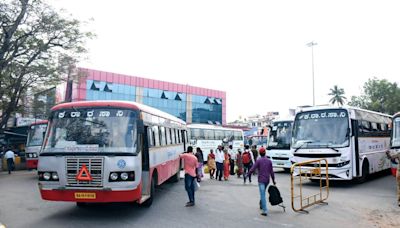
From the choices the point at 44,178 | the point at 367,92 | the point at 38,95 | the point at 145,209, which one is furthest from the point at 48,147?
the point at 367,92

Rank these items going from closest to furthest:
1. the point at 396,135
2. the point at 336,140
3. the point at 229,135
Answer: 1. the point at 396,135
2. the point at 336,140
3. the point at 229,135

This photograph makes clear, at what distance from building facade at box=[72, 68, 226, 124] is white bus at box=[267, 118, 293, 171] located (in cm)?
3429

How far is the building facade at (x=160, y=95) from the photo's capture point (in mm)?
53656

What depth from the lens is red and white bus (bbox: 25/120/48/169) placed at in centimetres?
1828

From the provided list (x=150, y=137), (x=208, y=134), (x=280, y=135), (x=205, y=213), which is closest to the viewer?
(x=205, y=213)

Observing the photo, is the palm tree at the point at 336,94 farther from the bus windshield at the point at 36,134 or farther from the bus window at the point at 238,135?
the bus windshield at the point at 36,134

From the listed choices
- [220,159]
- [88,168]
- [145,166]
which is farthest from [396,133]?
[88,168]

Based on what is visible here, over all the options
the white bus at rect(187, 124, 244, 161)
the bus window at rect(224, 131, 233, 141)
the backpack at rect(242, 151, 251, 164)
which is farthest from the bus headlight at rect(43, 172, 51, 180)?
the bus window at rect(224, 131, 233, 141)

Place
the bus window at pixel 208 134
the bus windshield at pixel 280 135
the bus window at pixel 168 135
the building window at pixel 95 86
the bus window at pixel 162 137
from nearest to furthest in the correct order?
the bus window at pixel 162 137 < the bus window at pixel 168 135 < the bus windshield at pixel 280 135 < the bus window at pixel 208 134 < the building window at pixel 95 86

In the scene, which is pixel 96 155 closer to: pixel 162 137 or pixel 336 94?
pixel 162 137

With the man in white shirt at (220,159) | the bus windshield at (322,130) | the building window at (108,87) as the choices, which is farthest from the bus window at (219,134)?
the building window at (108,87)

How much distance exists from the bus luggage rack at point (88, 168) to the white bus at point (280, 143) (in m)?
14.2

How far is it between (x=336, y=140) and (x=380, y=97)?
4846cm

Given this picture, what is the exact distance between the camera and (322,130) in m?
13.6
